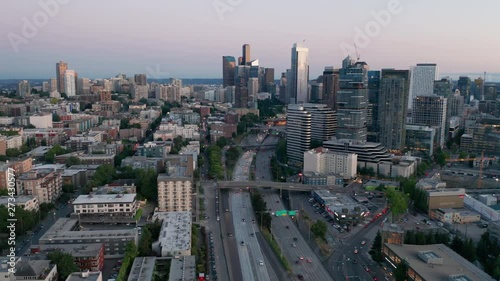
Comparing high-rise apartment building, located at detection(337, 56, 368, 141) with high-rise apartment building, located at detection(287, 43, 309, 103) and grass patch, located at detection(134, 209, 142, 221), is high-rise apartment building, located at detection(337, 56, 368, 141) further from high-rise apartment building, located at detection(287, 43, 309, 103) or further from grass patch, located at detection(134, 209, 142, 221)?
high-rise apartment building, located at detection(287, 43, 309, 103)

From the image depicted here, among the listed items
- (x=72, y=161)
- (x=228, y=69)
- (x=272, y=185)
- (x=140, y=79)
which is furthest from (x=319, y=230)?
(x=228, y=69)

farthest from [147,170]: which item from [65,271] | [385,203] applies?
[385,203]

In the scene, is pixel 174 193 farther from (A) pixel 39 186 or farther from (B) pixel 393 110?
(B) pixel 393 110

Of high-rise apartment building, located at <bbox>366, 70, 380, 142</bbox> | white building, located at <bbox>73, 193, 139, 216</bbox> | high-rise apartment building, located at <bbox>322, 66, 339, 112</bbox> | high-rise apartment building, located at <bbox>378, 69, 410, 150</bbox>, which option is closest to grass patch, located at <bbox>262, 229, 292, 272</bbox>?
white building, located at <bbox>73, 193, 139, 216</bbox>

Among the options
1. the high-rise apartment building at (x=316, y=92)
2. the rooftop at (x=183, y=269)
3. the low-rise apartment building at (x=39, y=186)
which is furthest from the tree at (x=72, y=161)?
the high-rise apartment building at (x=316, y=92)

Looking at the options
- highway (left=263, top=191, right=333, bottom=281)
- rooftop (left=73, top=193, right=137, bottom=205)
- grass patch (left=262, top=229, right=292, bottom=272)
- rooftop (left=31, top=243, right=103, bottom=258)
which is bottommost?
highway (left=263, top=191, right=333, bottom=281)

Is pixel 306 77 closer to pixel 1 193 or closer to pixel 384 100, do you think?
pixel 384 100
